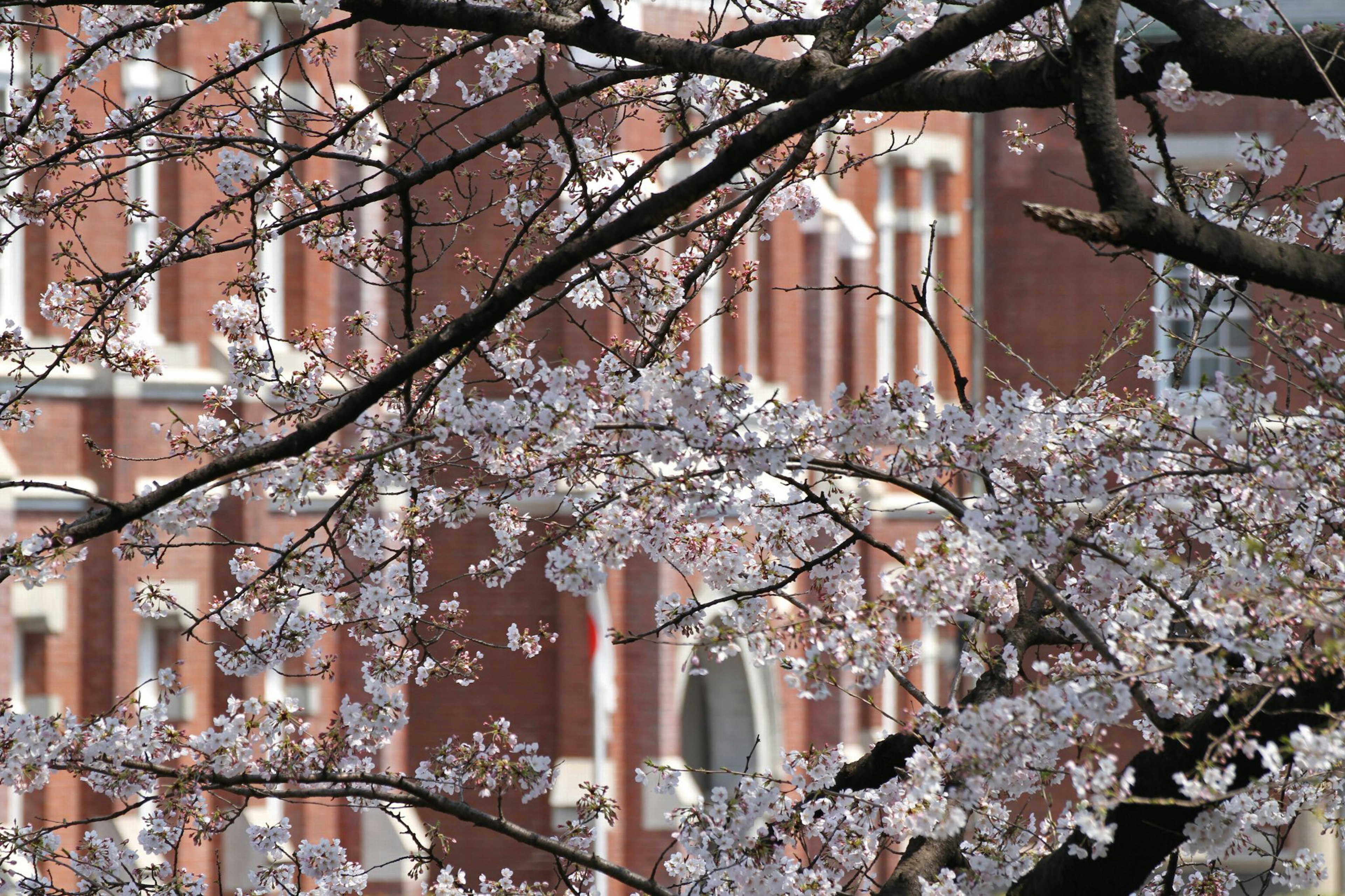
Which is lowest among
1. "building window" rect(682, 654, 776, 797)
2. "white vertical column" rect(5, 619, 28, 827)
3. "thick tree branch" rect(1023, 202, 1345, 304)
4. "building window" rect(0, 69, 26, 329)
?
"building window" rect(682, 654, 776, 797)

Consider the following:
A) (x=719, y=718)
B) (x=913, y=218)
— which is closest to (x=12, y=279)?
(x=719, y=718)

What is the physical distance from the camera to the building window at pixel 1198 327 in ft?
15.0

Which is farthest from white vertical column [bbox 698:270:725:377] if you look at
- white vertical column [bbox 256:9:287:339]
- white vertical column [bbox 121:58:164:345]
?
white vertical column [bbox 121:58:164:345]

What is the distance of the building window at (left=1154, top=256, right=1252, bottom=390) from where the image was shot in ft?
15.0

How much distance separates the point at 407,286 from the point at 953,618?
7.45 feet

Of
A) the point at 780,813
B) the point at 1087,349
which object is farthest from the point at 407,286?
the point at 1087,349

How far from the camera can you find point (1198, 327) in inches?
195

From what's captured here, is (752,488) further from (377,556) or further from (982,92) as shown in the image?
(377,556)

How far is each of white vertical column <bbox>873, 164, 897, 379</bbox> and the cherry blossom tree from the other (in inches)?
452

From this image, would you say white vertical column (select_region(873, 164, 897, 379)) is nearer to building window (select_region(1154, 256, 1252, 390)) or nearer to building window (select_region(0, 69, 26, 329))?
building window (select_region(1154, 256, 1252, 390))

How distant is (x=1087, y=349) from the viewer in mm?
17750

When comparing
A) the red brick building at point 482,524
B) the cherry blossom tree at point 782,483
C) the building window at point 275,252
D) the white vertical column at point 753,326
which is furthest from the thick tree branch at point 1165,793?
the white vertical column at point 753,326

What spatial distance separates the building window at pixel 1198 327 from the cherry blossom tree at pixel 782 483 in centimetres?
11

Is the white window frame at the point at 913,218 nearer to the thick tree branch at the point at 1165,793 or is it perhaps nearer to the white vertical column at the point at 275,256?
the white vertical column at the point at 275,256
